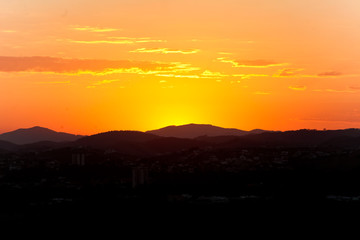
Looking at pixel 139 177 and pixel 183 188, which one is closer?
pixel 183 188

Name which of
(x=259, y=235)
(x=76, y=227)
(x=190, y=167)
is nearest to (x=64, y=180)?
(x=190, y=167)

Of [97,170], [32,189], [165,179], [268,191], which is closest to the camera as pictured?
[268,191]

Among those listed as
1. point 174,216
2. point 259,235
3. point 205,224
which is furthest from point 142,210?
point 259,235

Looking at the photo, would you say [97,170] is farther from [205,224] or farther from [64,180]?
[205,224]

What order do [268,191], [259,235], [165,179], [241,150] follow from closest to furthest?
[259,235] → [268,191] → [165,179] → [241,150]

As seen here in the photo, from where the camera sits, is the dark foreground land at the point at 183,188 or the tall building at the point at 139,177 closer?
the dark foreground land at the point at 183,188

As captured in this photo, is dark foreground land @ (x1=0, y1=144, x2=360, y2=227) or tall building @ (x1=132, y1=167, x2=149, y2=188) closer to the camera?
dark foreground land @ (x1=0, y1=144, x2=360, y2=227)

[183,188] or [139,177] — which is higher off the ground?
[139,177]

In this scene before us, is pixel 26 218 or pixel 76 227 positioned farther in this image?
pixel 26 218

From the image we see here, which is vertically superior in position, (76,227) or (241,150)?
(241,150)
